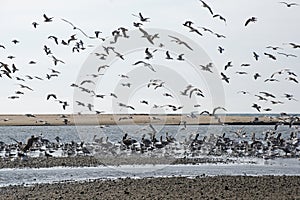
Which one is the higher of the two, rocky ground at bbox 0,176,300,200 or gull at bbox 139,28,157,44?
gull at bbox 139,28,157,44

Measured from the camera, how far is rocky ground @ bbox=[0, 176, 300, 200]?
94.9 feet

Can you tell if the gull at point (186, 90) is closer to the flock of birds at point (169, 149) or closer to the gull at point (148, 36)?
the gull at point (148, 36)

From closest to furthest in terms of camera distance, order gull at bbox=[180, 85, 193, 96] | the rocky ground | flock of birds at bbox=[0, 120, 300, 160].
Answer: the rocky ground → gull at bbox=[180, 85, 193, 96] → flock of birds at bbox=[0, 120, 300, 160]

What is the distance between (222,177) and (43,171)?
10898 mm

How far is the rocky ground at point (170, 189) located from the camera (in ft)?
94.9

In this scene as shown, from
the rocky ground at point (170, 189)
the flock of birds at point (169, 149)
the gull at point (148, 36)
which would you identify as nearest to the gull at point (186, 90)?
the rocky ground at point (170, 189)

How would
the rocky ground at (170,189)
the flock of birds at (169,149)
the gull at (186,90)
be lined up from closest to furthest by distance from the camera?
the rocky ground at (170,189) < the gull at (186,90) < the flock of birds at (169,149)

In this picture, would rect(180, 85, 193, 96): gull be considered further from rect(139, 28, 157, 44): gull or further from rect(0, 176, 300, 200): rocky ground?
rect(139, 28, 157, 44): gull

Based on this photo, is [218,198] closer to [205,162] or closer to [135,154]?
[205,162]

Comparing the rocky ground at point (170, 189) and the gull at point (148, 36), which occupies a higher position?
the gull at point (148, 36)

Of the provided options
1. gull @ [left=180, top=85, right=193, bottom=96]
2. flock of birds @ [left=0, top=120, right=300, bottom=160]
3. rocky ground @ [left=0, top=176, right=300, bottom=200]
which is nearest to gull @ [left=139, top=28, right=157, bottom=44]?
gull @ [left=180, top=85, right=193, bottom=96]

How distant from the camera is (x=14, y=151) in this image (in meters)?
54.3

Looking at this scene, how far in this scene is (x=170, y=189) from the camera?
101 feet

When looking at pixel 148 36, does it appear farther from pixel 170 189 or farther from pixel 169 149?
pixel 169 149
